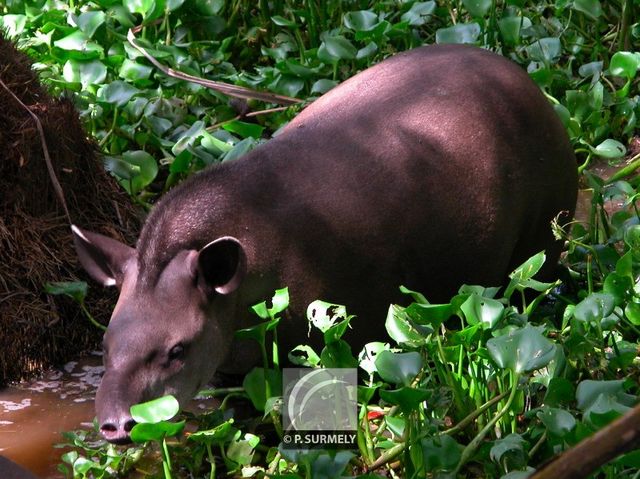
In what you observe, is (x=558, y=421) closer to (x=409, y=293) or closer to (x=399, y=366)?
(x=399, y=366)

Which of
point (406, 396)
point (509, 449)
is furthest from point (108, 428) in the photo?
point (509, 449)

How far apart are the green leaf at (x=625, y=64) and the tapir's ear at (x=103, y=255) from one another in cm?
308

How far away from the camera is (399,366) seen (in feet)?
11.8

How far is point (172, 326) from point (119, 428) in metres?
0.46

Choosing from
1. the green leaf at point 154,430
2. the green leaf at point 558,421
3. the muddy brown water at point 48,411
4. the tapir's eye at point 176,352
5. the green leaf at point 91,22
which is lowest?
the muddy brown water at point 48,411

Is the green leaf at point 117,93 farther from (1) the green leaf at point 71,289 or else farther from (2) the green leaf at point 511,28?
(2) the green leaf at point 511,28

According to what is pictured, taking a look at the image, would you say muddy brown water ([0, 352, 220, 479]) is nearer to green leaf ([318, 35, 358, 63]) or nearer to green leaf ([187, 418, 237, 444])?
green leaf ([187, 418, 237, 444])

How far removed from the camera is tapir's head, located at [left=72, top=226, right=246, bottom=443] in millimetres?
3893

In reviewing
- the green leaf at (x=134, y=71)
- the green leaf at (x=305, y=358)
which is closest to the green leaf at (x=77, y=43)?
the green leaf at (x=134, y=71)

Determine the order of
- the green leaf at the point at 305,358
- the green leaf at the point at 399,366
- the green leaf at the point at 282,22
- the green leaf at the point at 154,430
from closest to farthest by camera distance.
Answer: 1. the green leaf at the point at 154,430
2. the green leaf at the point at 399,366
3. the green leaf at the point at 305,358
4. the green leaf at the point at 282,22

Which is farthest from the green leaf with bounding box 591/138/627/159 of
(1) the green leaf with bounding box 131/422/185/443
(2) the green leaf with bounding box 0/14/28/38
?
(2) the green leaf with bounding box 0/14/28/38

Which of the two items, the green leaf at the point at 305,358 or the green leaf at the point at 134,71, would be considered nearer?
the green leaf at the point at 305,358

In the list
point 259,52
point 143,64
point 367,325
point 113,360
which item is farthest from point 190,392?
point 259,52

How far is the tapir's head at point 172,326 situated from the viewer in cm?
389
